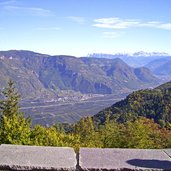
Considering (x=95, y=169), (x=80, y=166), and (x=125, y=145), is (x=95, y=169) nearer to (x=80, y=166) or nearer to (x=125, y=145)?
(x=80, y=166)

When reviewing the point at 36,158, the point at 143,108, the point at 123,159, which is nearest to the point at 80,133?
the point at 123,159

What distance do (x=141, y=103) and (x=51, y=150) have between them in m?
135

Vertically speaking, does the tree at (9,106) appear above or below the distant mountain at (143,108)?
above

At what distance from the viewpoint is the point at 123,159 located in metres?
4.25

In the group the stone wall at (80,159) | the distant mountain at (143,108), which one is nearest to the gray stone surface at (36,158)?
the stone wall at (80,159)

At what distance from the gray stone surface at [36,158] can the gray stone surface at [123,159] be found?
17cm

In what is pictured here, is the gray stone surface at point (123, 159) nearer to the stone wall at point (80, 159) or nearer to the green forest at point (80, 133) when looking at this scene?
the stone wall at point (80, 159)

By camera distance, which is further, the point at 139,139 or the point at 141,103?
the point at 141,103

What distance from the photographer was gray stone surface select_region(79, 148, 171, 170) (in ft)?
13.2

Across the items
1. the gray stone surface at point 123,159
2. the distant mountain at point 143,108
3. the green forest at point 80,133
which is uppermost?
the gray stone surface at point 123,159

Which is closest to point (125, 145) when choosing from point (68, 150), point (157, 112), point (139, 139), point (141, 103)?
point (139, 139)

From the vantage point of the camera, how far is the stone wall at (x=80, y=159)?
3.95 m

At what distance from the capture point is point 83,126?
52.9 metres

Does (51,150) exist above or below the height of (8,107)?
above
